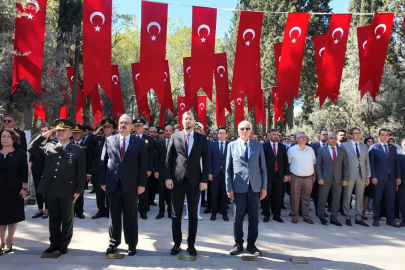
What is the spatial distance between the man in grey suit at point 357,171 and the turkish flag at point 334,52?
2907 mm

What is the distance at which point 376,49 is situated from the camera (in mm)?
8352

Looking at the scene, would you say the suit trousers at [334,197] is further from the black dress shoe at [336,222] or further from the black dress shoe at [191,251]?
the black dress shoe at [191,251]

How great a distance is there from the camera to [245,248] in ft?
14.9

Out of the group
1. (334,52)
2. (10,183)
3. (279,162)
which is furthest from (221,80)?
(10,183)

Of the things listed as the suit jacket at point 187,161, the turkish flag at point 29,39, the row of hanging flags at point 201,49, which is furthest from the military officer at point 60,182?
the turkish flag at point 29,39

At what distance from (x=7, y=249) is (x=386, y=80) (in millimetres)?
21109

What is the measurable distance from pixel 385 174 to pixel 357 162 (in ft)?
2.27

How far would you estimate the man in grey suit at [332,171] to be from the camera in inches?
253

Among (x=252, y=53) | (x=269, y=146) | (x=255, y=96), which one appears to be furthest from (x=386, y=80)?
(x=269, y=146)

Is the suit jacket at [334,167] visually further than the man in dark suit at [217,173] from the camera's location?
No

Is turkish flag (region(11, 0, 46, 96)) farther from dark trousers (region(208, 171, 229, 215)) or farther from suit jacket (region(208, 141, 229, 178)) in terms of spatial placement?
dark trousers (region(208, 171, 229, 215))

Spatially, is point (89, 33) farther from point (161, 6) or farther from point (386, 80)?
point (386, 80)

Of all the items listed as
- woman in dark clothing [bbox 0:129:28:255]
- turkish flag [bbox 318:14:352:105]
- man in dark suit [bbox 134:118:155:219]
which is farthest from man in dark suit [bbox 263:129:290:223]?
woman in dark clothing [bbox 0:129:28:255]

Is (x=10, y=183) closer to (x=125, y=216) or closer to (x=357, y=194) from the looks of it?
(x=125, y=216)
